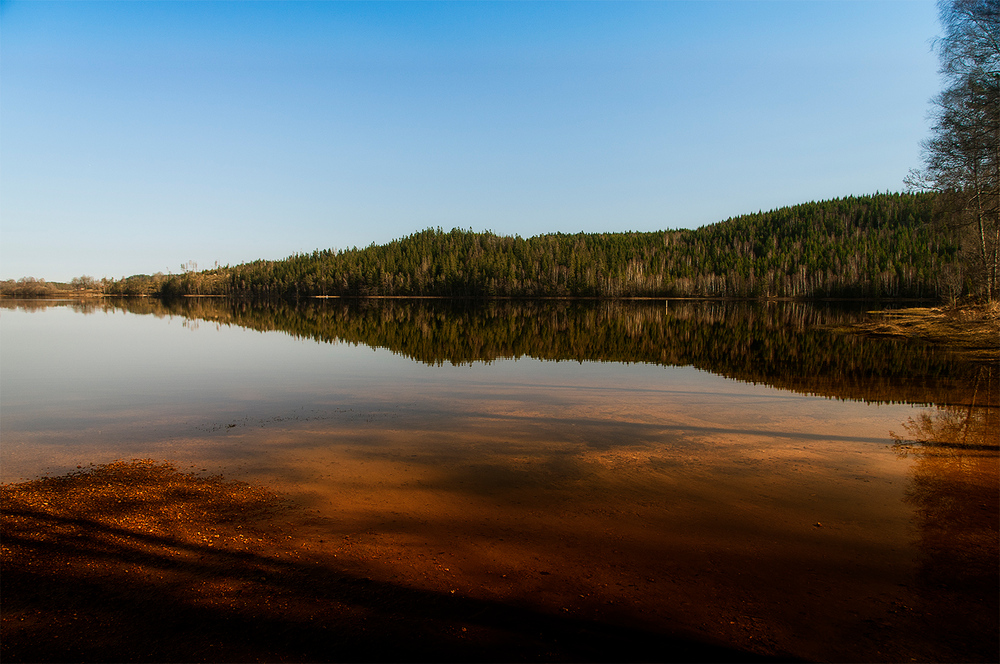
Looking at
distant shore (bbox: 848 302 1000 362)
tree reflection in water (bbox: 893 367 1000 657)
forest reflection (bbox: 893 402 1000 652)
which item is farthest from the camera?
distant shore (bbox: 848 302 1000 362)

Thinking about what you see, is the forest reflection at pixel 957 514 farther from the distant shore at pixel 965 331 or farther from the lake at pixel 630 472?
the distant shore at pixel 965 331

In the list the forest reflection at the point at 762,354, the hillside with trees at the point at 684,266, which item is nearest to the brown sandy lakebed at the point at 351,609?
the forest reflection at the point at 762,354

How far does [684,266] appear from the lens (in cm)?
16438

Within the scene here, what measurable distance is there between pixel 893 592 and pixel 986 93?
24.2 metres

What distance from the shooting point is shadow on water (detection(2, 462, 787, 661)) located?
463cm

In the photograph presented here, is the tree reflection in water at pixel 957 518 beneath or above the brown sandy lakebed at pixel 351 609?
above

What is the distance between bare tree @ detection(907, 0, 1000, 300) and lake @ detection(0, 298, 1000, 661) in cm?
983

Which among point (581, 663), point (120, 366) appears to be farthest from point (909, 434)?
point (120, 366)

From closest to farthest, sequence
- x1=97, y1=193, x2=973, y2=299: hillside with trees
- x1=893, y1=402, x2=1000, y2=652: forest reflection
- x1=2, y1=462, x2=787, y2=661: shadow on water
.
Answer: x1=2, y1=462, x2=787, y2=661: shadow on water → x1=893, y1=402, x2=1000, y2=652: forest reflection → x1=97, y1=193, x2=973, y2=299: hillside with trees

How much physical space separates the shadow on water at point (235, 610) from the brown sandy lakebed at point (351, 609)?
0.7 inches

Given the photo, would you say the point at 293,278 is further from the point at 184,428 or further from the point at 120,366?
the point at 184,428

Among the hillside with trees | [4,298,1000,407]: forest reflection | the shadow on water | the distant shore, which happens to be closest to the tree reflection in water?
the shadow on water

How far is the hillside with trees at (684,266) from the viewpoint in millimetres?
138625

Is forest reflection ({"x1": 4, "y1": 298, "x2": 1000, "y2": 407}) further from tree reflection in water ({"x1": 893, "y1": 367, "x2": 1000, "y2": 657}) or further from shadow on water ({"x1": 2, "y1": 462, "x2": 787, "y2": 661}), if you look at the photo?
shadow on water ({"x1": 2, "y1": 462, "x2": 787, "y2": 661})
